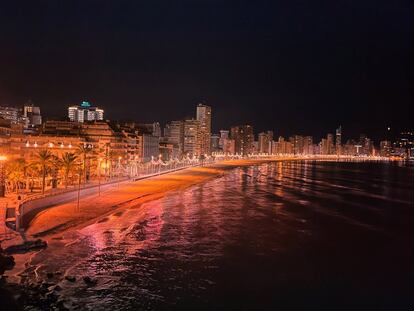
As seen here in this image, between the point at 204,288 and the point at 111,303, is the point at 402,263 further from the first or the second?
the point at 111,303

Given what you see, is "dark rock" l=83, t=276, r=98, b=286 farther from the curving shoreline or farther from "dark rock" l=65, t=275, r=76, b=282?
the curving shoreline

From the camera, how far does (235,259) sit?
24.1m

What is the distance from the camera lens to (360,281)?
2136cm

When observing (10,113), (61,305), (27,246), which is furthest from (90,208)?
(10,113)

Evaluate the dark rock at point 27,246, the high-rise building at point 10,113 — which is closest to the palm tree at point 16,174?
the dark rock at point 27,246

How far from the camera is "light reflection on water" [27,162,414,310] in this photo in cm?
1866

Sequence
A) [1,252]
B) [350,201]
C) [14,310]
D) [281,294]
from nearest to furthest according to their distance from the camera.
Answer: [14,310] < [281,294] < [1,252] < [350,201]

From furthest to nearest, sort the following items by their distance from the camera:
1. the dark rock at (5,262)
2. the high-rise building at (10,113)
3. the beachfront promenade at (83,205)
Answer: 1. the high-rise building at (10,113)
2. the beachfront promenade at (83,205)
3. the dark rock at (5,262)

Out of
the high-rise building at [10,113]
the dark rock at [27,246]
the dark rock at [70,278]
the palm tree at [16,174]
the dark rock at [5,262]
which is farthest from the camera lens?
the high-rise building at [10,113]

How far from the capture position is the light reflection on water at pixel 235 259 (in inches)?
734

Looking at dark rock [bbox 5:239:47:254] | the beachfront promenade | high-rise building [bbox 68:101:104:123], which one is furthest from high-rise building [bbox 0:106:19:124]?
dark rock [bbox 5:239:47:254]

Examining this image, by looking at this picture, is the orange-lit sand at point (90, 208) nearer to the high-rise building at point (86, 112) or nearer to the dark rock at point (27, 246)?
the dark rock at point (27, 246)

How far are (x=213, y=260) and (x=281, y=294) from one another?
538 centimetres

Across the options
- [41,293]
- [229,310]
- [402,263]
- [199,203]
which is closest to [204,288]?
[229,310]
